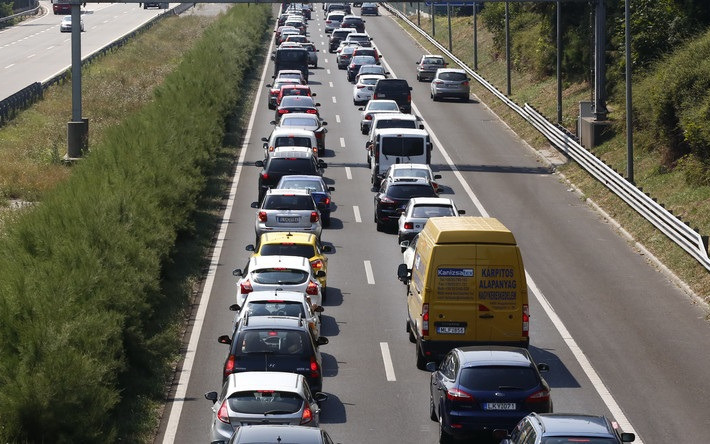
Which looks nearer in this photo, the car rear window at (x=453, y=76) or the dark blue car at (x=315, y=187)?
the dark blue car at (x=315, y=187)

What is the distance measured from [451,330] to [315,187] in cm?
1478

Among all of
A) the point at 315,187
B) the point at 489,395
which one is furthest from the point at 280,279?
the point at 315,187

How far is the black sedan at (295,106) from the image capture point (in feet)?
174

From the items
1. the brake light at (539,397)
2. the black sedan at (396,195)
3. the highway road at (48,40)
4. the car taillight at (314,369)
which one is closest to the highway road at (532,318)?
the black sedan at (396,195)

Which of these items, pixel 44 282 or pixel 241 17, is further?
pixel 241 17

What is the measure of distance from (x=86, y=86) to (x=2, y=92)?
4462 millimetres

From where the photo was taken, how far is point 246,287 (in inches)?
1007

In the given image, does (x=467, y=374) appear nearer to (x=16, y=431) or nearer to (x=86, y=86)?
(x=16, y=431)

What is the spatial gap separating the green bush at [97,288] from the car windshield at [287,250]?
215 cm

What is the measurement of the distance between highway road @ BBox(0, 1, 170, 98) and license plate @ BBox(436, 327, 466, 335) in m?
49.1

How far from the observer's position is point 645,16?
48.8 meters

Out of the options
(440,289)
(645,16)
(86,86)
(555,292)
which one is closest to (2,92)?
(86,86)

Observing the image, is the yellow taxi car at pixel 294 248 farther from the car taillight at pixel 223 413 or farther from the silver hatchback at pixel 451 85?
the silver hatchback at pixel 451 85

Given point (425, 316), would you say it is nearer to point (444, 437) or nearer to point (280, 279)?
point (444, 437)
